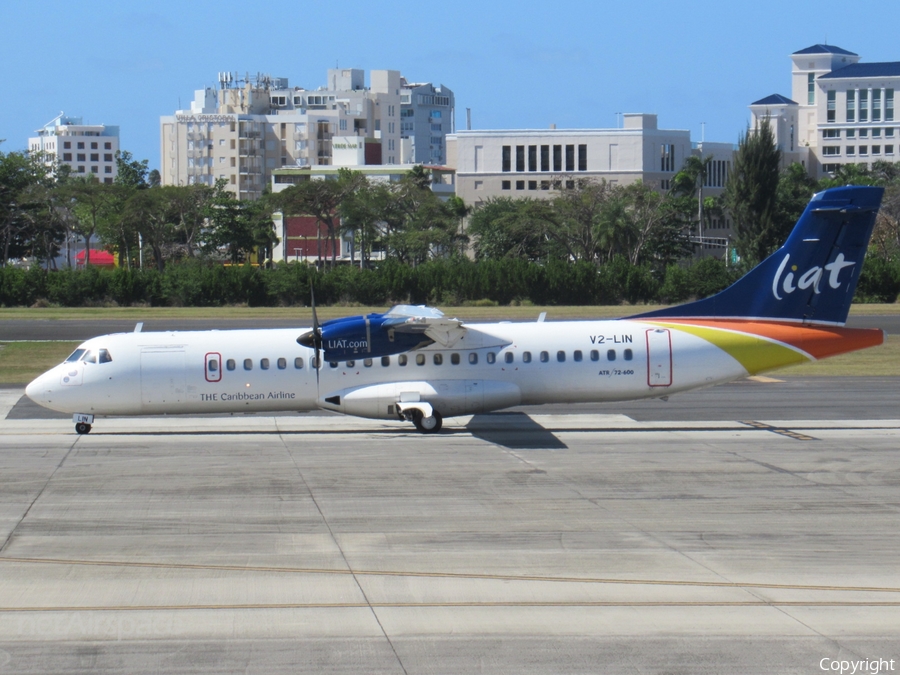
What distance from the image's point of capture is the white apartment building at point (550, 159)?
5143 inches

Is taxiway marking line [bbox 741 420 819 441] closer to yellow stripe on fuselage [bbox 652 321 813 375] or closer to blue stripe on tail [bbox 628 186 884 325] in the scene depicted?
yellow stripe on fuselage [bbox 652 321 813 375]

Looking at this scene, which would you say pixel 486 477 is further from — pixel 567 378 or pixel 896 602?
pixel 896 602

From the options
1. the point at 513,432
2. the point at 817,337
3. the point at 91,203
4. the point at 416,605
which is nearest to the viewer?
the point at 416,605

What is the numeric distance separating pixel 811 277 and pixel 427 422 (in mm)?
9581

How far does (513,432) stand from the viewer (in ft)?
80.5

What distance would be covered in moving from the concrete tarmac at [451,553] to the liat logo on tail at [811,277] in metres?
A: 3.45

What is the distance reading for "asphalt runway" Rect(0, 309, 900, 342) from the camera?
51.6m

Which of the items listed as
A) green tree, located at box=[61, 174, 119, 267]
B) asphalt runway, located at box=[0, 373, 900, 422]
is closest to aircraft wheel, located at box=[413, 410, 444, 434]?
asphalt runway, located at box=[0, 373, 900, 422]

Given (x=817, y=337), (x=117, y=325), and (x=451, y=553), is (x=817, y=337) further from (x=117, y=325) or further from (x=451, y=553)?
(x=117, y=325)

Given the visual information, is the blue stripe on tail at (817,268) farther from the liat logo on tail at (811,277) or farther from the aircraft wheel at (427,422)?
the aircraft wheel at (427,422)

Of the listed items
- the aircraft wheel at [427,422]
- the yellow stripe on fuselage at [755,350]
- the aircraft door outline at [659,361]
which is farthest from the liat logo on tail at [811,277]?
the aircraft wheel at [427,422]

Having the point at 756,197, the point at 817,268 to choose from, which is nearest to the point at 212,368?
the point at 817,268

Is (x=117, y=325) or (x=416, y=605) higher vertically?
(x=117, y=325)

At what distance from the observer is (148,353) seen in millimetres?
24000
